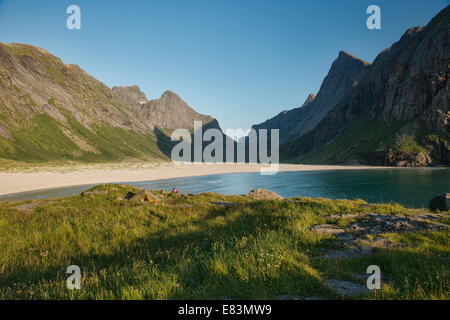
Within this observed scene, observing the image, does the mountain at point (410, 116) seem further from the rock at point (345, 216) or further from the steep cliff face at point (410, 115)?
the rock at point (345, 216)

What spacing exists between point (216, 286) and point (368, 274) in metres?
3.49

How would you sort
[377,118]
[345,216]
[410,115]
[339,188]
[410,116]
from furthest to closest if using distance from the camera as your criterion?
1. [377,118]
2. [410,115]
3. [410,116]
4. [339,188]
5. [345,216]

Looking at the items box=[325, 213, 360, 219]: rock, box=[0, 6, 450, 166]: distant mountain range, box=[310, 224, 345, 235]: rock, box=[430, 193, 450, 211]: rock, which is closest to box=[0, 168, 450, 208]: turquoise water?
box=[430, 193, 450, 211]: rock

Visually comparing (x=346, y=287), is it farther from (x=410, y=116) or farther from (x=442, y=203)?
(x=410, y=116)

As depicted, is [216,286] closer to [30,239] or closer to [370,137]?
[30,239]

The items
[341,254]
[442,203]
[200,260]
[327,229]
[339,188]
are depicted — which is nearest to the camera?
[200,260]

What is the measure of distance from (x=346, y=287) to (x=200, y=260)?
3363 millimetres

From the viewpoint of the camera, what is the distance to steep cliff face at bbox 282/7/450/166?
4181 inches

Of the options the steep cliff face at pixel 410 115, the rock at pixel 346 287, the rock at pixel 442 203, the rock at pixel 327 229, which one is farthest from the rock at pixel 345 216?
the steep cliff face at pixel 410 115

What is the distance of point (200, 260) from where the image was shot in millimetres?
5699

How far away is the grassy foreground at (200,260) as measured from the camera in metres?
4.38

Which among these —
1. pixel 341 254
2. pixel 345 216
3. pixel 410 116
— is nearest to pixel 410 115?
pixel 410 116
